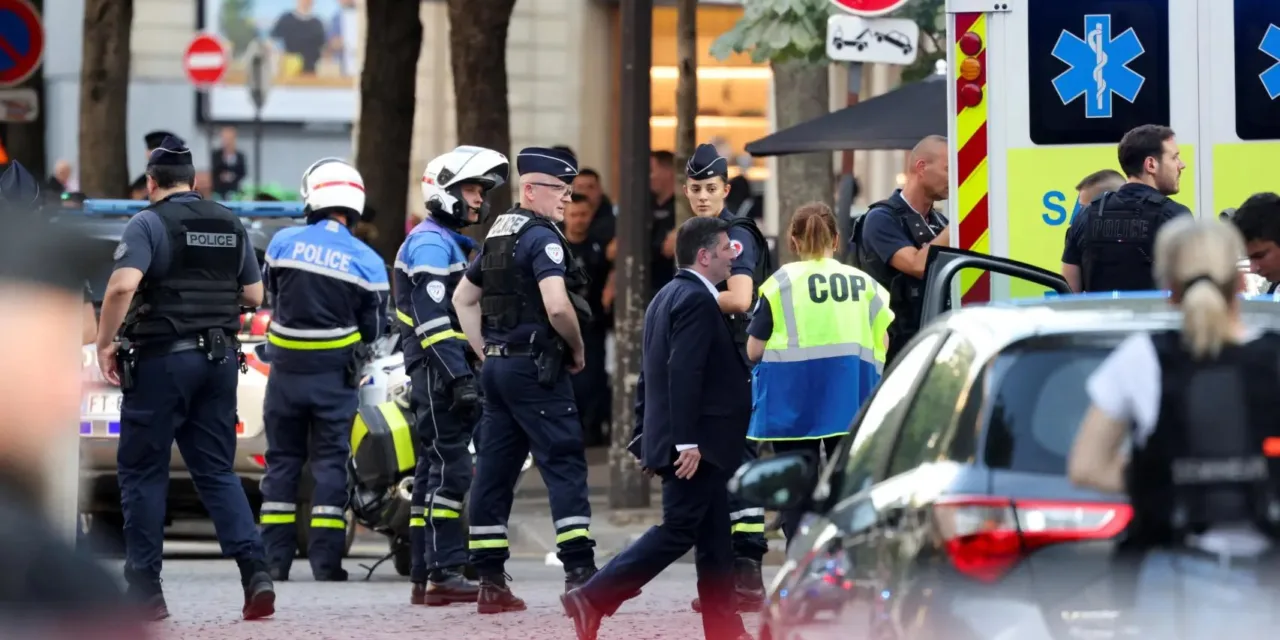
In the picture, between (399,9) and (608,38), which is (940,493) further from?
(608,38)

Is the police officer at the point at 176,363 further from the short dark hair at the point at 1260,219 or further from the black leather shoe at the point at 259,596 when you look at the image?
the short dark hair at the point at 1260,219

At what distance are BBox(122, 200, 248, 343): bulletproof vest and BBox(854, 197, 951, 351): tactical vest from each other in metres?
2.59

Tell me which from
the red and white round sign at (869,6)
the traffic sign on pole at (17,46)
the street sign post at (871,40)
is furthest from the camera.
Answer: the traffic sign on pole at (17,46)

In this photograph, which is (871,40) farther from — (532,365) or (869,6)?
(532,365)

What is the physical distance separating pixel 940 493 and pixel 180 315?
5.30 metres

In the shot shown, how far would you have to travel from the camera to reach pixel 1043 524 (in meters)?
4.88

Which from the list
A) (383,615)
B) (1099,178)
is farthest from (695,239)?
(383,615)

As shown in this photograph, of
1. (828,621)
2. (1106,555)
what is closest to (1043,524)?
(1106,555)

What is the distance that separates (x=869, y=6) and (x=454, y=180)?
3.39 m

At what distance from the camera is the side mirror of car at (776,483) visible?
6.02 m

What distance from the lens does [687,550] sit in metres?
8.72

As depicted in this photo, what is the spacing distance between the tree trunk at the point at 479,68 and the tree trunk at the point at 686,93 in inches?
73.5

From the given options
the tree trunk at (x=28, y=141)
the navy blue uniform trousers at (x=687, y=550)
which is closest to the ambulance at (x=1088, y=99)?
the navy blue uniform trousers at (x=687, y=550)

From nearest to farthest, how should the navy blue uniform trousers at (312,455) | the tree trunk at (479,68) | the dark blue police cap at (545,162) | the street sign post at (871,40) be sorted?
the dark blue police cap at (545,162) < the navy blue uniform trousers at (312,455) < the street sign post at (871,40) < the tree trunk at (479,68)
